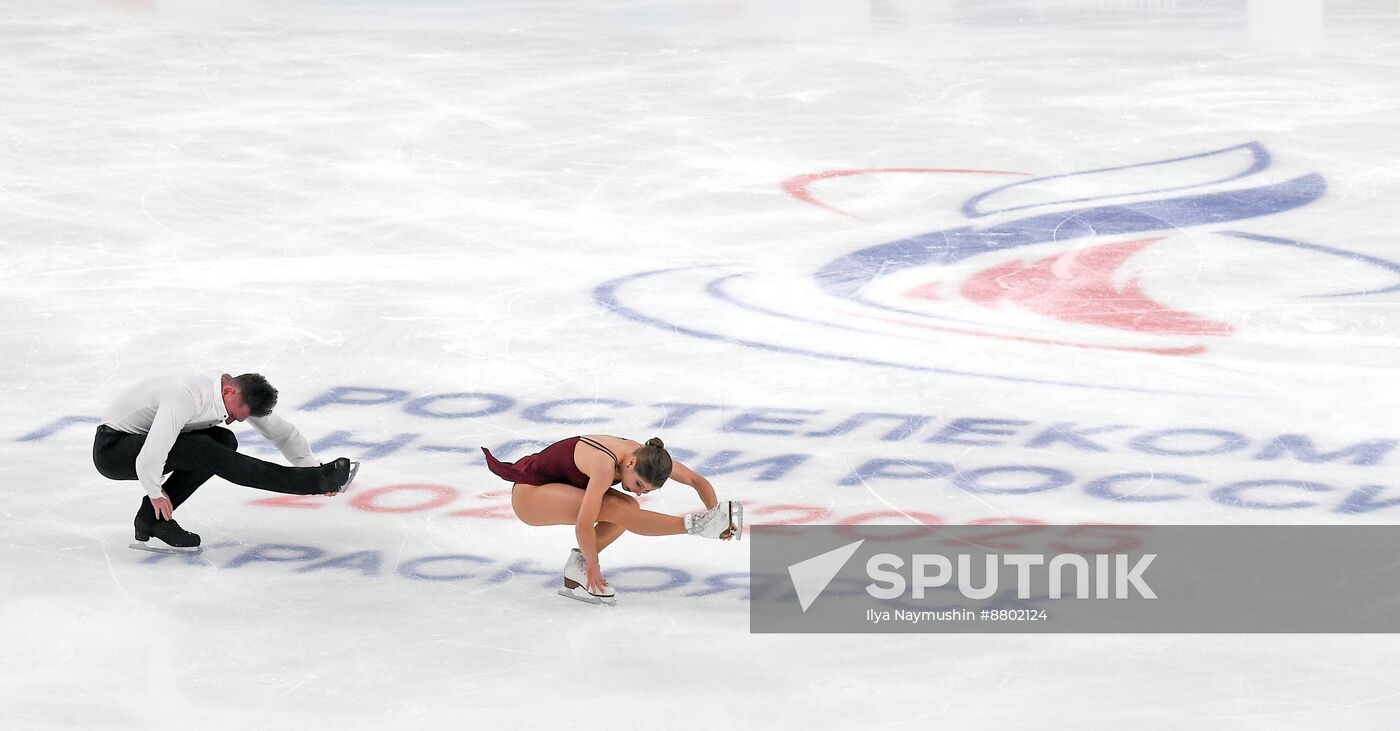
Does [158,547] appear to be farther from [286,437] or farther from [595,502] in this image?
[595,502]

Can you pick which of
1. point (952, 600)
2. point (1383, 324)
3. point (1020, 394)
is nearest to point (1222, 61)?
point (1383, 324)

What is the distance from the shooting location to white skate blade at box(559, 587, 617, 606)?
5848 mm

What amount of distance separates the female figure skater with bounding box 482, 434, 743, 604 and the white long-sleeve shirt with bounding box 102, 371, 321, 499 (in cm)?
86

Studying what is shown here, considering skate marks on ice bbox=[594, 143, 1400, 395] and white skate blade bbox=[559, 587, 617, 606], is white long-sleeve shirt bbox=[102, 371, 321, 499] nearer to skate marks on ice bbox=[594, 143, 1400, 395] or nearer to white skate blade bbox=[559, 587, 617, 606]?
white skate blade bbox=[559, 587, 617, 606]

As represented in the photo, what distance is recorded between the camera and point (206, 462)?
20.2ft

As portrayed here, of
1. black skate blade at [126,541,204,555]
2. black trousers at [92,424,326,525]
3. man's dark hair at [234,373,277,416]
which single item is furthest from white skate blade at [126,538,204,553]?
man's dark hair at [234,373,277,416]

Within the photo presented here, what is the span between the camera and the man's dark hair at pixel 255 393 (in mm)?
6000

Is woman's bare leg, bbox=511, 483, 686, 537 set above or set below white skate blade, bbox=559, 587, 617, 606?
above

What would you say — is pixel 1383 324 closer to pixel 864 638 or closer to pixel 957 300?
pixel 957 300

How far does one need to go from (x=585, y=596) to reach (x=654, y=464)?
0.55 m

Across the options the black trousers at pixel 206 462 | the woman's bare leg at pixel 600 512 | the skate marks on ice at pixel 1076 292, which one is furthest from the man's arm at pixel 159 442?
the skate marks on ice at pixel 1076 292

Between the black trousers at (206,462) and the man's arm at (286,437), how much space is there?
123mm

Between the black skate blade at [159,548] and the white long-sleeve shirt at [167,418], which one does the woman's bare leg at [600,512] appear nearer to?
the white long-sleeve shirt at [167,418]

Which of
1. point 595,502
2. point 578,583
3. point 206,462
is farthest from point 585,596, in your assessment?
point 206,462
